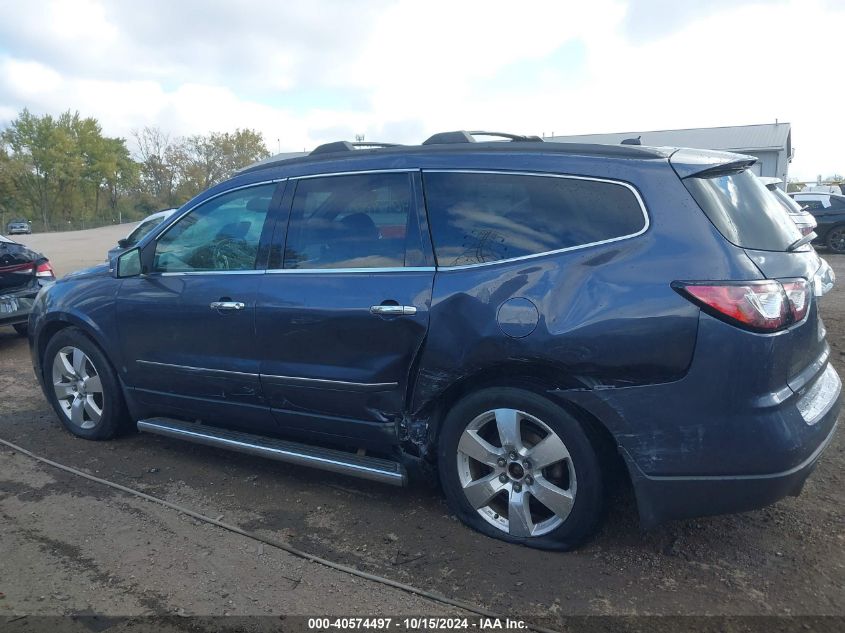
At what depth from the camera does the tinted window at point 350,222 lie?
3781 mm

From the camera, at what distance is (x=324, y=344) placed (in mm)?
3814

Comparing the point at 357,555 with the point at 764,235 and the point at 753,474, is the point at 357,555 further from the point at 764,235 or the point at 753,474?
the point at 764,235

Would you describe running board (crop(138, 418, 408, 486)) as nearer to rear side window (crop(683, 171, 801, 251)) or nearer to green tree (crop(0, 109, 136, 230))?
rear side window (crop(683, 171, 801, 251))

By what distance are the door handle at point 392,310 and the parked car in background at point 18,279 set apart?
5824mm

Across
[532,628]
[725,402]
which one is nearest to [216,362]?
[532,628]

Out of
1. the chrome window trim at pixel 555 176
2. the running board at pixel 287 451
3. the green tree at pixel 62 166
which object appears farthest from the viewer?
the green tree at pixel 62 166

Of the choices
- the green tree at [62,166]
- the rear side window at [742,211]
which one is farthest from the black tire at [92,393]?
the green tree at [62,166]

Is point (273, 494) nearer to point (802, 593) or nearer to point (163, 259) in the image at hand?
point (163, 259)

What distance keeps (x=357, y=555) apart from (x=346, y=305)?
1.22m

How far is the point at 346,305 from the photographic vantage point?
3727mm

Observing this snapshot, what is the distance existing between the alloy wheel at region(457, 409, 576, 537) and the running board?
418 mm

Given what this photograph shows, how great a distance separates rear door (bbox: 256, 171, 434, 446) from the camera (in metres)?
3.62

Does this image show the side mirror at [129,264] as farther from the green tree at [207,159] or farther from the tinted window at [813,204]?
the green tree at [207,159]

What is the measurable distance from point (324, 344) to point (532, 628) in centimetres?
173
